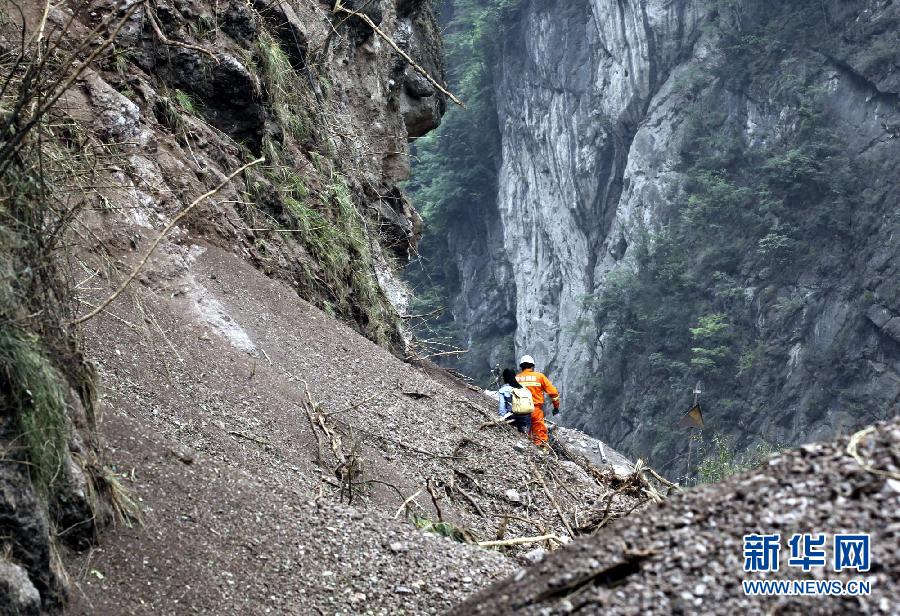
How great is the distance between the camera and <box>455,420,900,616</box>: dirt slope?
2.69 m

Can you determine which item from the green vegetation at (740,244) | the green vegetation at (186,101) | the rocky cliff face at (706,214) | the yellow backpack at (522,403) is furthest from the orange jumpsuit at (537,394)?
the green vegetation at (740,244)

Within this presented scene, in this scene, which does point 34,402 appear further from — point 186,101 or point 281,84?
point 281,84

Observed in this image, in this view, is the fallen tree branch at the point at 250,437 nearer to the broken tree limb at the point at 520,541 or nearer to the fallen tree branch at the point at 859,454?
the broken tree limb at the point at 520,541

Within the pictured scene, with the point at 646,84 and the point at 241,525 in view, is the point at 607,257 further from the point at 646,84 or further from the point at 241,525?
the point at 241,525

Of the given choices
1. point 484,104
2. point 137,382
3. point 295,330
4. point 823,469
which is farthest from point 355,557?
point 484,104

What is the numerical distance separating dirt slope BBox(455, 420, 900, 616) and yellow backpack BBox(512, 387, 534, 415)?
18.7 ft

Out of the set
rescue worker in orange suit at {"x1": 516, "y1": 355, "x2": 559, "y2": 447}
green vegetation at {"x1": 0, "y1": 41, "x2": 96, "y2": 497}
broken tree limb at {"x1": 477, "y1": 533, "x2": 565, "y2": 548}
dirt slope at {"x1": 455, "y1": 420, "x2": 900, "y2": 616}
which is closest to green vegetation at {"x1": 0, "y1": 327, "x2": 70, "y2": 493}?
green vegetation at {"x1": 0, "y1": 41, "x2": 96, "y2": 497}

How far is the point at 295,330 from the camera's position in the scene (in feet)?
25.2

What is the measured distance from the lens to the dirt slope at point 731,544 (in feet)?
8.84

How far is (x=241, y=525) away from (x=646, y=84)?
112 feet

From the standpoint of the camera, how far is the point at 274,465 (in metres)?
5.40

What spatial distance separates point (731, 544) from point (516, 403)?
6.08 meters

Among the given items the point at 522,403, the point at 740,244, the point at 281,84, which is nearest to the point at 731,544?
the point at 522,403

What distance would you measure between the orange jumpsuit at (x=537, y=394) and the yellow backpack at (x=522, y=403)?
11 centimetres
